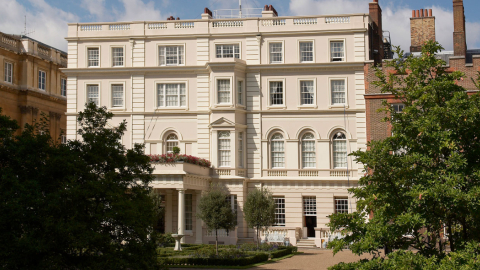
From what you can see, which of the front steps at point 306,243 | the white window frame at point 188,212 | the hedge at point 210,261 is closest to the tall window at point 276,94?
the white window frame at point 188,212

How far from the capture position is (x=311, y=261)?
3234cm

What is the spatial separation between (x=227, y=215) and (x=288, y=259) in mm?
5402

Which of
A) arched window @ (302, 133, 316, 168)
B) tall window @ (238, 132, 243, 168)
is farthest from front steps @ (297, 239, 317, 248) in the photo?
tall window @ (238, 132, 243, 168)

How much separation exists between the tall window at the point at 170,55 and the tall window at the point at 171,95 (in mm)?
1627

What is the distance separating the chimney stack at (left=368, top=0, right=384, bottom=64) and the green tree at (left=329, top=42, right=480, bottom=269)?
31734 mm

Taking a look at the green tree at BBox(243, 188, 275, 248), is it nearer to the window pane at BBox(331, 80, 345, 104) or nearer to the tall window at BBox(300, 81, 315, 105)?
the tall window at BBox(300, 81, 315, 105)

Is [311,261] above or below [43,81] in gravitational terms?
below

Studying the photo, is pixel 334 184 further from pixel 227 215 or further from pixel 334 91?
pixel 227 215

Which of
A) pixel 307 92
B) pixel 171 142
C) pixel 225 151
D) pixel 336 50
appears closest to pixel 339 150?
pixel 307 92

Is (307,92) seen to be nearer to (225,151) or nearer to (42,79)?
(225,151)

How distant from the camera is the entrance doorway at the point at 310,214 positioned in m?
43.8

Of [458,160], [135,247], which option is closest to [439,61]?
[458,160]

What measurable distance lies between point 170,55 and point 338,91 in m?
12.2

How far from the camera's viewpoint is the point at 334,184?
Result: 43531 mm
